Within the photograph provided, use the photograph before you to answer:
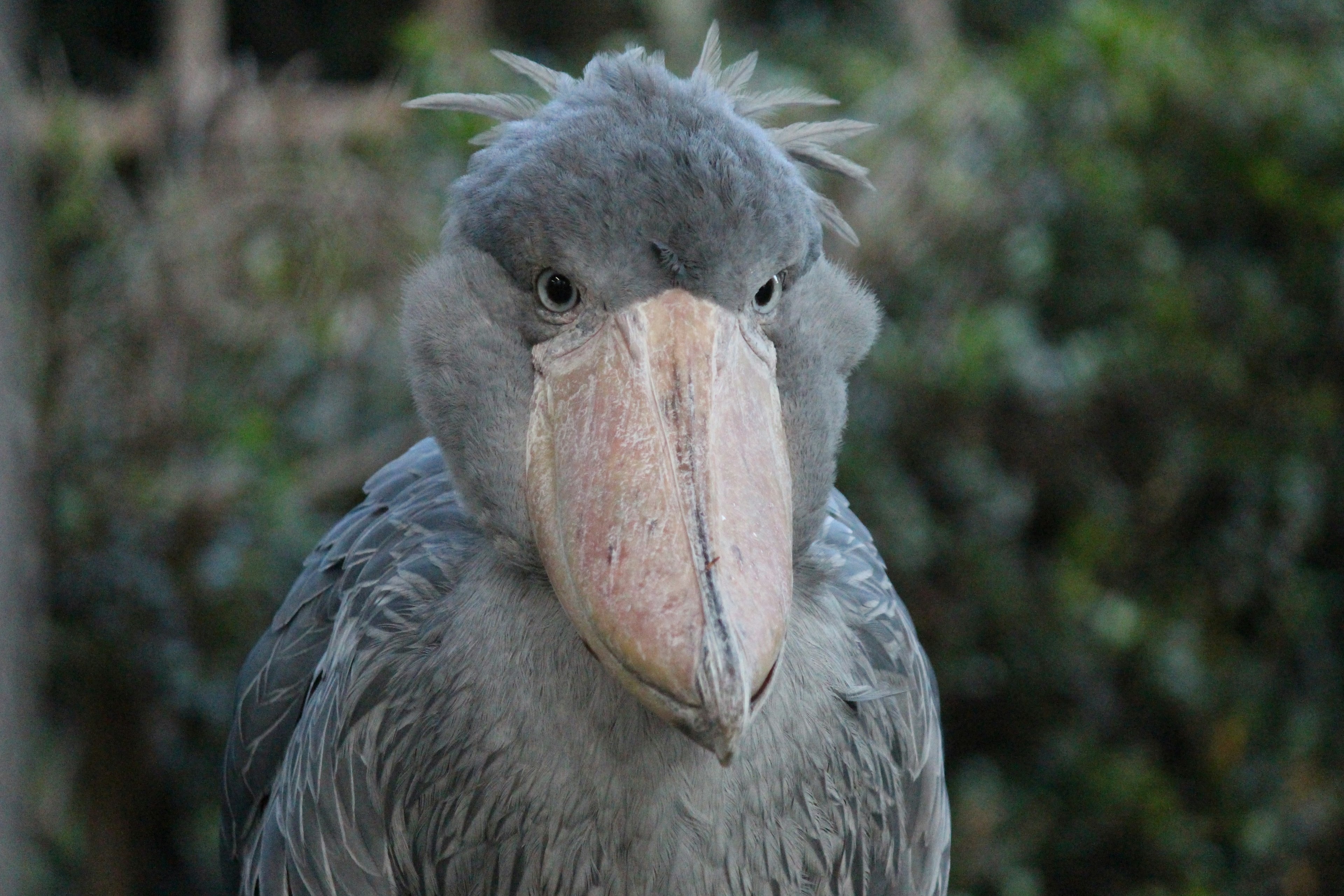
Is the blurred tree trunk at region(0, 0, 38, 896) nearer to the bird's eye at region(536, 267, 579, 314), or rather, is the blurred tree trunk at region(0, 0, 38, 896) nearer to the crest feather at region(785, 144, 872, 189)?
the bird's eye at region(536, 267, 579, 314)

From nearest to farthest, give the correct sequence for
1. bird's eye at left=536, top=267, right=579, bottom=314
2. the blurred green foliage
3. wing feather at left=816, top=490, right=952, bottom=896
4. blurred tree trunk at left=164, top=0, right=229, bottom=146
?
1. bird's eye at left=536, top=267, right=579, bottom=314
2. wing feather at left=816, top=490, right=952, bottom=896
3. blurred tree trunk at left=164, top=0, right=229, bottom=146
4. the blurred green foliage

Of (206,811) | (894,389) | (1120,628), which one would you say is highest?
(894,389)

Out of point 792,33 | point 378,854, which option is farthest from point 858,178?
point 792,33

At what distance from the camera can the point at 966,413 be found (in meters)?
4.19

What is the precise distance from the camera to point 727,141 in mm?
1450

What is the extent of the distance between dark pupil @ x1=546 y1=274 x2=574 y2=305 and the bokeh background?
208cm

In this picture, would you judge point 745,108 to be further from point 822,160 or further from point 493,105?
point 493,105

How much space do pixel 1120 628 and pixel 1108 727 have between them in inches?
17.4

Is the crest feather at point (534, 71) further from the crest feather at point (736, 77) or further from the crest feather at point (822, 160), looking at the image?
the crest feather at point (822, 160)

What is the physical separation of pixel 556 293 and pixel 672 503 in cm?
31

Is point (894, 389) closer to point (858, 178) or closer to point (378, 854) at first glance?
point (858, 178)

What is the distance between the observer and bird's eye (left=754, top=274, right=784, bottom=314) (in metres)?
1.49

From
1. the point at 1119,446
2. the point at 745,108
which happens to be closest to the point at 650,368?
the point at 745,108

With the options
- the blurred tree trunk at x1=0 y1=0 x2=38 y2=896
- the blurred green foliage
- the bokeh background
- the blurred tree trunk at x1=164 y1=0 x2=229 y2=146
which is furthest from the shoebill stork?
the blurred tree trunk at x1=164 y1=0 x2=229 y2=146
